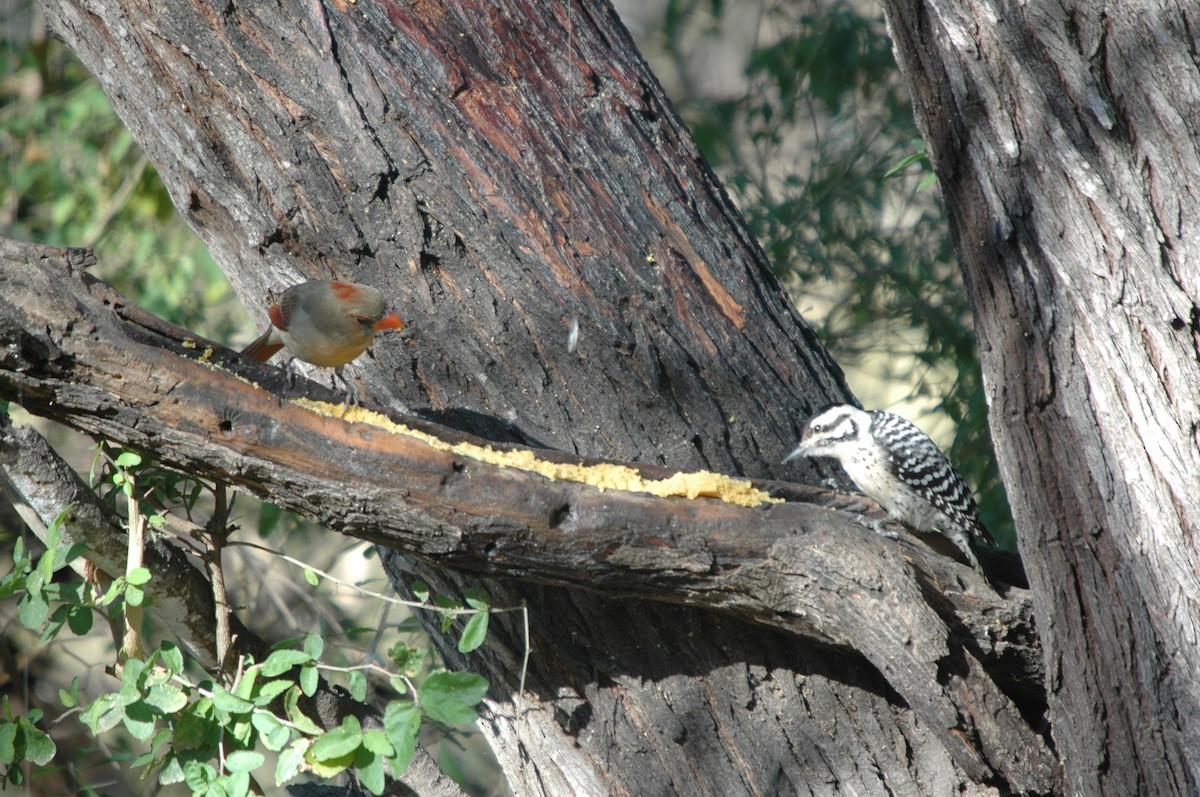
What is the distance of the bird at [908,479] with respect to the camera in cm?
339

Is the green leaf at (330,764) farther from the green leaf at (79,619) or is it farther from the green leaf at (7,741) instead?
the green leaf at (7,741)

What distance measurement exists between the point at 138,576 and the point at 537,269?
1.21 metres

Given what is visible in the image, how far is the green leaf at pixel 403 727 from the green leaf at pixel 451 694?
0.10ft

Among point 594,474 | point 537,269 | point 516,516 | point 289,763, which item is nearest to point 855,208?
point 537,269

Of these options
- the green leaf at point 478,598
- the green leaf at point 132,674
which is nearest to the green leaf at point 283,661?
the green leaf at point 132,674

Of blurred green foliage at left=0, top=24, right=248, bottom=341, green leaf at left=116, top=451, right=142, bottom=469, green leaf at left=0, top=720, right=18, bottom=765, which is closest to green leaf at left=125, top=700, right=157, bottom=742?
green leaf at left=0, top=720, right=18, bottom=765

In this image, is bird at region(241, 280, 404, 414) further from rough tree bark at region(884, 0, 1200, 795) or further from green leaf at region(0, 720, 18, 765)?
rough tree bark at region(884, 0, 1200, 795)

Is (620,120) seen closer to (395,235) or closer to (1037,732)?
(395,235)

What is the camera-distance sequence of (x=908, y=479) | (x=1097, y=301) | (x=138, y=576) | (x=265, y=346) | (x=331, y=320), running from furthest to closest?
(x=908, y=479) < (x=265, y=346) < (x=331, y=320) < (x=138, y=576) < (x=1097, y=301)

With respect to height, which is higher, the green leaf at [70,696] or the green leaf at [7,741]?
the green leaf at [70,696]

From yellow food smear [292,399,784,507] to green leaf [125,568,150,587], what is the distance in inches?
22.3

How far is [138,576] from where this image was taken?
8.11 ft

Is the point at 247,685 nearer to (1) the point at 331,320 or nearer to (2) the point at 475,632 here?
(2) the point at 475,632

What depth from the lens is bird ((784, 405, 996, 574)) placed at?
3.39 meters
